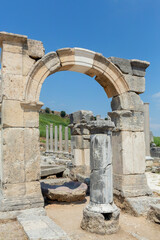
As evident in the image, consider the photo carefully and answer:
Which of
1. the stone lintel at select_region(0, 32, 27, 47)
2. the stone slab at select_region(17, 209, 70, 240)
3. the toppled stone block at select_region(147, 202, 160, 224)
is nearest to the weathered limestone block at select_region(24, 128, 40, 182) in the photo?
the stone slab at select_region(17, 209, 70, 240)

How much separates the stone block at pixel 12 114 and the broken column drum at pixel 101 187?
5.34 feet

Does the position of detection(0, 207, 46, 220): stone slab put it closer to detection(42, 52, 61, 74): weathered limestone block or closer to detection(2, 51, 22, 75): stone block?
detection(2, 51, 22, 75): stone block

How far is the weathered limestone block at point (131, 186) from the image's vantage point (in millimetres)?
5959

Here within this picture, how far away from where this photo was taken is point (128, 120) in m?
6.29

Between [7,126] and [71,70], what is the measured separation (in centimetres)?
247

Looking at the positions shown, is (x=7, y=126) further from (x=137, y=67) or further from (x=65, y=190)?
(x=137, y=67)

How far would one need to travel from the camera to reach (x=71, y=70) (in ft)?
20.9

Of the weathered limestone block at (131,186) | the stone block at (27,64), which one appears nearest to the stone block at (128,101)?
the weathered limestone block at (131,186)

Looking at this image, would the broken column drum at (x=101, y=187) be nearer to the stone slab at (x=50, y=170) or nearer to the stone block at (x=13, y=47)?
the stone block at (x=13, y=47)

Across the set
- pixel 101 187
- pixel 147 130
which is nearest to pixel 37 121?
pixel 101 187

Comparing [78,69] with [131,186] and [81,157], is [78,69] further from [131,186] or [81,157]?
[81,157]

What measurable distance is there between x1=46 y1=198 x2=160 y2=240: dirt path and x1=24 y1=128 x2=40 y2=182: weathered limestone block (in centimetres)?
114

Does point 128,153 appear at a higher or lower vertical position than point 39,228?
higher

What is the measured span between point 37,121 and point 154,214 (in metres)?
3.44
